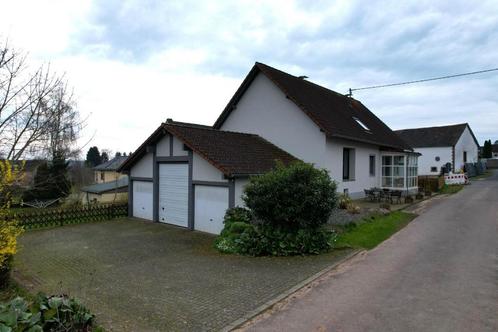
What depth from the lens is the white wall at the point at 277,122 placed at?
Result: 17.4 m

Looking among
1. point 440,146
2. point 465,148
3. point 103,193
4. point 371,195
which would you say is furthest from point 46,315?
point 465,148

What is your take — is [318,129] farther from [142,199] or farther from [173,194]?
[142,199]

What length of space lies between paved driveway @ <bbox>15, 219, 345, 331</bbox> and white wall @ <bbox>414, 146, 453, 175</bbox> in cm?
4140

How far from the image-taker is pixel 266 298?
21.4ft

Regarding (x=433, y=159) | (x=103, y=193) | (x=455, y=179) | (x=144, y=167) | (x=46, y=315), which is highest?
(x=433, y=159)

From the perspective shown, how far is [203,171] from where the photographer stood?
13.5m

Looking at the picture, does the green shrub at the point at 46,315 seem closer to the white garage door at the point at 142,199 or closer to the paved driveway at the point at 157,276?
the paved driveway at the point at 157,276

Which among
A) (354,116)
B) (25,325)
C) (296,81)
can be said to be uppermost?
(296,81)

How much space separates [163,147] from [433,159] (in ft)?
134

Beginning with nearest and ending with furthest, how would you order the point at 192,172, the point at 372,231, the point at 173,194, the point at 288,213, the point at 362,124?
the point at 288,213 < the point at 372,231 < the point at 192,172 < the point at 173,194 < the point at 362,124

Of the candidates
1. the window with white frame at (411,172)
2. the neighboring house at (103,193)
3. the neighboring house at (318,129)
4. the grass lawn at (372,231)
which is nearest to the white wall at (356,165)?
the neighboring house at (318,129)

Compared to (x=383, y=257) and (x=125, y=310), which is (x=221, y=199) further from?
(x=125, y=310)

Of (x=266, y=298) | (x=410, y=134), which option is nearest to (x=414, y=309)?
(x=266, y=298)

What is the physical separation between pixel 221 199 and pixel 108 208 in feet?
22.7
